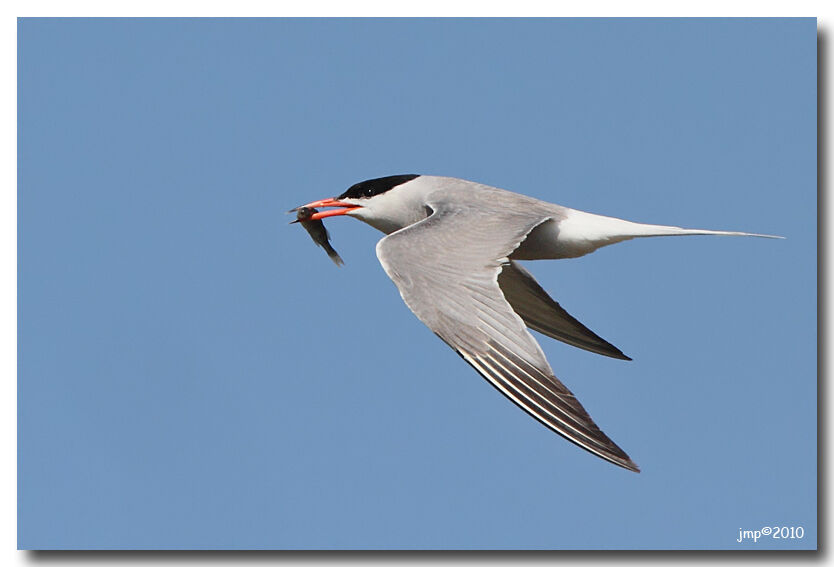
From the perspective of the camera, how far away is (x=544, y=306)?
6.34 meters

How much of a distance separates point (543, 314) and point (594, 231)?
72cm

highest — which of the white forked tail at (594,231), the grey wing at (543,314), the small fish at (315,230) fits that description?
the small fish at (315,230)

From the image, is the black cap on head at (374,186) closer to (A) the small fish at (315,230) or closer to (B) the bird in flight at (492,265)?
(B) the bird in flight at (492,265)

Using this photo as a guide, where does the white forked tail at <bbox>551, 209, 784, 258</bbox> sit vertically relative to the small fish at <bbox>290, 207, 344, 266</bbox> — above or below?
below

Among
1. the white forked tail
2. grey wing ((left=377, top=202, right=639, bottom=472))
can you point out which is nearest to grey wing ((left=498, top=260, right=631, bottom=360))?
the white forked tail

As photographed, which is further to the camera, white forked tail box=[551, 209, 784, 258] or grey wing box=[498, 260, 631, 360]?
grey wing box=[498, 260, 631, 360]

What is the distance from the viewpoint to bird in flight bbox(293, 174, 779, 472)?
455 cm

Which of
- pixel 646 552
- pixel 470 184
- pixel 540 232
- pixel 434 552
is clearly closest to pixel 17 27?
pixel 470 184

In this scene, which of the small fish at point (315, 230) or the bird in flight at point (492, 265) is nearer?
the bird in flight at point (492, 265)

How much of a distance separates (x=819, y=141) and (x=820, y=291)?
0.75 metres

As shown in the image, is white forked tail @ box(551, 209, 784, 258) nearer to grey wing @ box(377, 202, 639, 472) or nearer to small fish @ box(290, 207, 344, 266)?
grey wing @ box(377, 202, 639, 472)

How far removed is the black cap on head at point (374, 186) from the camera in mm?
6434

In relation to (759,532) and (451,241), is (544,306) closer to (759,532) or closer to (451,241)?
(451,241)

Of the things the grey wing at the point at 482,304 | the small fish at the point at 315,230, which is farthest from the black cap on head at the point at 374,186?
the grey wing at the point at 482,304
